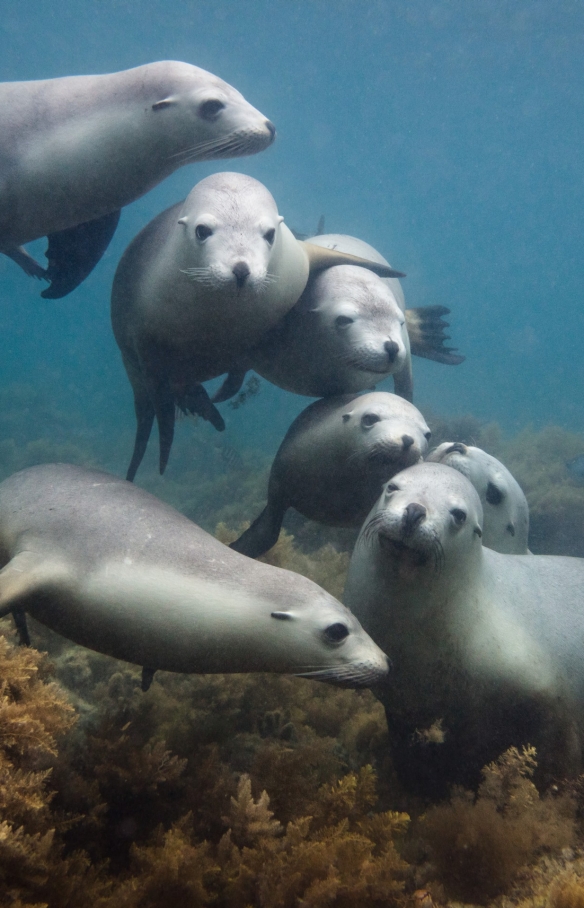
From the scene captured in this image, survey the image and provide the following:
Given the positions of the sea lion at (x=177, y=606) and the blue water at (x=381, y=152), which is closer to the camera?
the sea lion at (x=177, y=606)

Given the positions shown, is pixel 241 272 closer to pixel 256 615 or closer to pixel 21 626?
pixel 256 615

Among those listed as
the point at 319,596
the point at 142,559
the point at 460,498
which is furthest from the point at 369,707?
the point at 142,559

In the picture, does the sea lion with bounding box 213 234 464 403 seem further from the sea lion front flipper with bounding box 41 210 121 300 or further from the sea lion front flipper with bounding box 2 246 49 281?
the sea lion front flipper with bounding box 2 246 49 281

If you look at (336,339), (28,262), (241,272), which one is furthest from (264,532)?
(28,262)

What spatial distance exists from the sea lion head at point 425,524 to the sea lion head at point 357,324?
1.15 metres

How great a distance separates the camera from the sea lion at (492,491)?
359 centimetres

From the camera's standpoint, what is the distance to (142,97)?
131 inches

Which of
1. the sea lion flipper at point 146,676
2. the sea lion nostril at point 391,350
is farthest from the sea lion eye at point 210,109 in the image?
the sea lion flipper at point 146,676

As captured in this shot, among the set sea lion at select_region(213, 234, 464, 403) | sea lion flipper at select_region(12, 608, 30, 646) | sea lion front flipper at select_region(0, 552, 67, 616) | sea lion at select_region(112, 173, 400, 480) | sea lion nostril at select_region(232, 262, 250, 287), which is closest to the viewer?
sea lion front flipper at select_region(0, 552, 67, 616)

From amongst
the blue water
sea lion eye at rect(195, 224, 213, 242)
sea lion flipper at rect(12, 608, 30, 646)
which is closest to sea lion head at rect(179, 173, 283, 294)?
sea lion eye at rect(195, 224, 213, 242)

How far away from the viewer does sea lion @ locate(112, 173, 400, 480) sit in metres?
3.05

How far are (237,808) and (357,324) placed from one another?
2.89 meters

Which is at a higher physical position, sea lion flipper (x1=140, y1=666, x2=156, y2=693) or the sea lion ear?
the sea lion ear

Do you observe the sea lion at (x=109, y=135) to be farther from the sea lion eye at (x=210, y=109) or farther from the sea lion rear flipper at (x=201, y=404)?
the sea lion rear flipper at (x=201, y=404)
